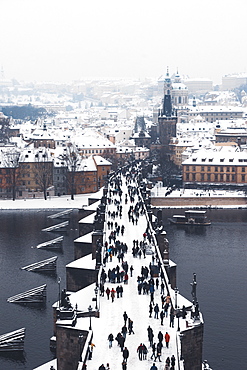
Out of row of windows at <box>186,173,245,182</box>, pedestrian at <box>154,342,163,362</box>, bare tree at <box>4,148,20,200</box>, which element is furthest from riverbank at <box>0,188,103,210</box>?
pedestrian at <box>154,342,163,362</box>

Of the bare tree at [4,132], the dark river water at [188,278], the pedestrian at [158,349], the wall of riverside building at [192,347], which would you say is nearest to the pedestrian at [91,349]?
the pedestrian at [158,349]

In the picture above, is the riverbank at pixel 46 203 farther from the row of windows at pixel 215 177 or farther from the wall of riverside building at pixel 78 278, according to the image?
the wall of riverside building at pixel 78 278

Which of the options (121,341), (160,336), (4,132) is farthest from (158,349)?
(4,132)

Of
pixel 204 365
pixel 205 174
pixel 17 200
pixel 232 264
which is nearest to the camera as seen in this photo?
pixel 204 365

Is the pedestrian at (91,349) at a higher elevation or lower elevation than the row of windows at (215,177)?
lower

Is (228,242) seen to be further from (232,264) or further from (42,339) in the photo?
(42,339)

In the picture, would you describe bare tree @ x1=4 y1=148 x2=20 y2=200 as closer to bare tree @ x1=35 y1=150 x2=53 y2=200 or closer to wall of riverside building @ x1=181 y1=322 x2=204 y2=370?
bare tree @ x1=35 y1=150 x2=53 y2=200

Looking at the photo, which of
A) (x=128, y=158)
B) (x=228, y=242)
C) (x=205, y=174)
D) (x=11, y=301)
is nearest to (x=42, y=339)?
(x=11, y=301)
